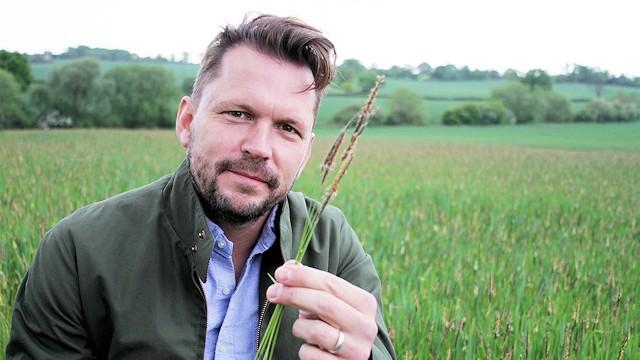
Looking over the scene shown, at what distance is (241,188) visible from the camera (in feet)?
5.23

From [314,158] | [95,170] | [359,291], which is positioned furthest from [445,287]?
[314,158]

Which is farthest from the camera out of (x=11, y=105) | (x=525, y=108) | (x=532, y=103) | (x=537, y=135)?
(x=525, y=108)

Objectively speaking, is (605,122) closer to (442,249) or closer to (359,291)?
(442,249)

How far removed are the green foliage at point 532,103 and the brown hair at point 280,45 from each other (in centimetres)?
3024

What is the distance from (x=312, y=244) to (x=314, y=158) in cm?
1458

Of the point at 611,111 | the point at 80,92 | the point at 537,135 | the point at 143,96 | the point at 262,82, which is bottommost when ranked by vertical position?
the point at 537,135

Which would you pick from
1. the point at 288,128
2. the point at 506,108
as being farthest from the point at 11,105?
the point at 506,108

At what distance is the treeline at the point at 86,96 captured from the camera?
13.5 m

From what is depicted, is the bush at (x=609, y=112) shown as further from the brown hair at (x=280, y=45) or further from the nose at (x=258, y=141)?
the nose at (x=258, y=141)

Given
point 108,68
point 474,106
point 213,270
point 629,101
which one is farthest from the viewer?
point 474,106

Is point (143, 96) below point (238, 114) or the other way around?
below

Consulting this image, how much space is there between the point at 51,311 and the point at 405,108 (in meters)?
35.3

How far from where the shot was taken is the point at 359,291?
1.27 metres

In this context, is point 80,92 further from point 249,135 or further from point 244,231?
point 249,135
